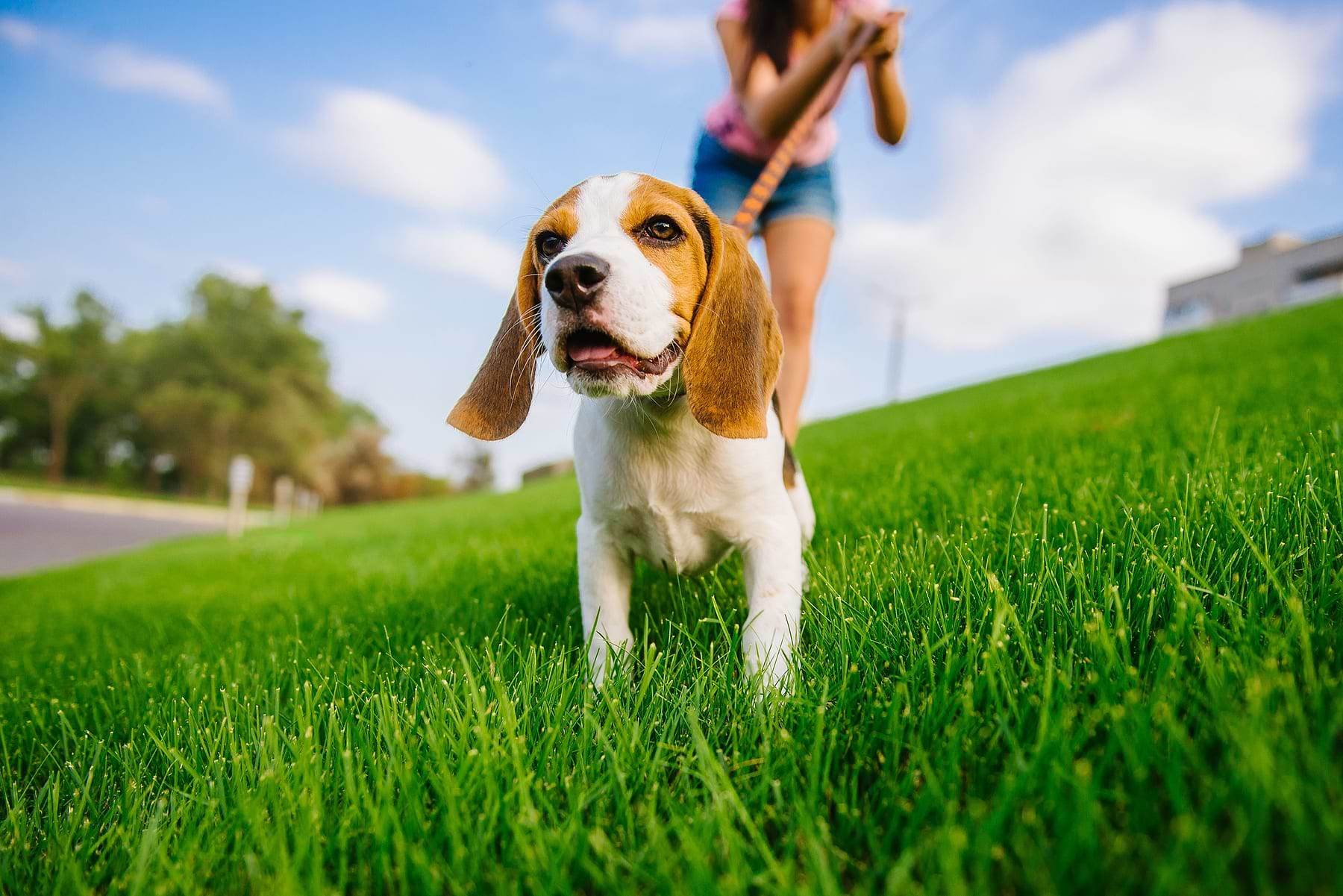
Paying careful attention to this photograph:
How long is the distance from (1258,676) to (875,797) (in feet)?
2.04

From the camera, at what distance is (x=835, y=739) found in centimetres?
128

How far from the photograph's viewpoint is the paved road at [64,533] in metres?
13.6

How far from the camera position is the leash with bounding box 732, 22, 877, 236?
299 centimetres

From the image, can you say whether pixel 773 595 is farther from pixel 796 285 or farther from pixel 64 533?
pixel 64 533

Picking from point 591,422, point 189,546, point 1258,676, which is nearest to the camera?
point 1258,676

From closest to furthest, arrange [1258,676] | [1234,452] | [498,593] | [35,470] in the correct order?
[1258,676] → [1234,452] → [498,593] → [35,470]

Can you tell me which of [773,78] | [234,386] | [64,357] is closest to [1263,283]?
[773,78]

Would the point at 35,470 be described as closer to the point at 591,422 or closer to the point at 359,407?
the point at 359,407

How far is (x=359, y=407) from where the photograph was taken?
60.2m

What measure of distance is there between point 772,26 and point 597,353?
110 inches

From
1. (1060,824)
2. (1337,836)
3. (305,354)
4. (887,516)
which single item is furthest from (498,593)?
(305,354)

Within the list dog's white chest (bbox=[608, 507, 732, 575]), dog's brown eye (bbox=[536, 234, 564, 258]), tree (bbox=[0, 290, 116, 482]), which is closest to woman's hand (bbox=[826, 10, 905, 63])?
dog's brown eye (bbox=[536, 234, 564, 258])

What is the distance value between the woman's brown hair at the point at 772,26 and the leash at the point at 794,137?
1.38 feet

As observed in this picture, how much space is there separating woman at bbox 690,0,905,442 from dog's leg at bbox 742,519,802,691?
4.17 feet
